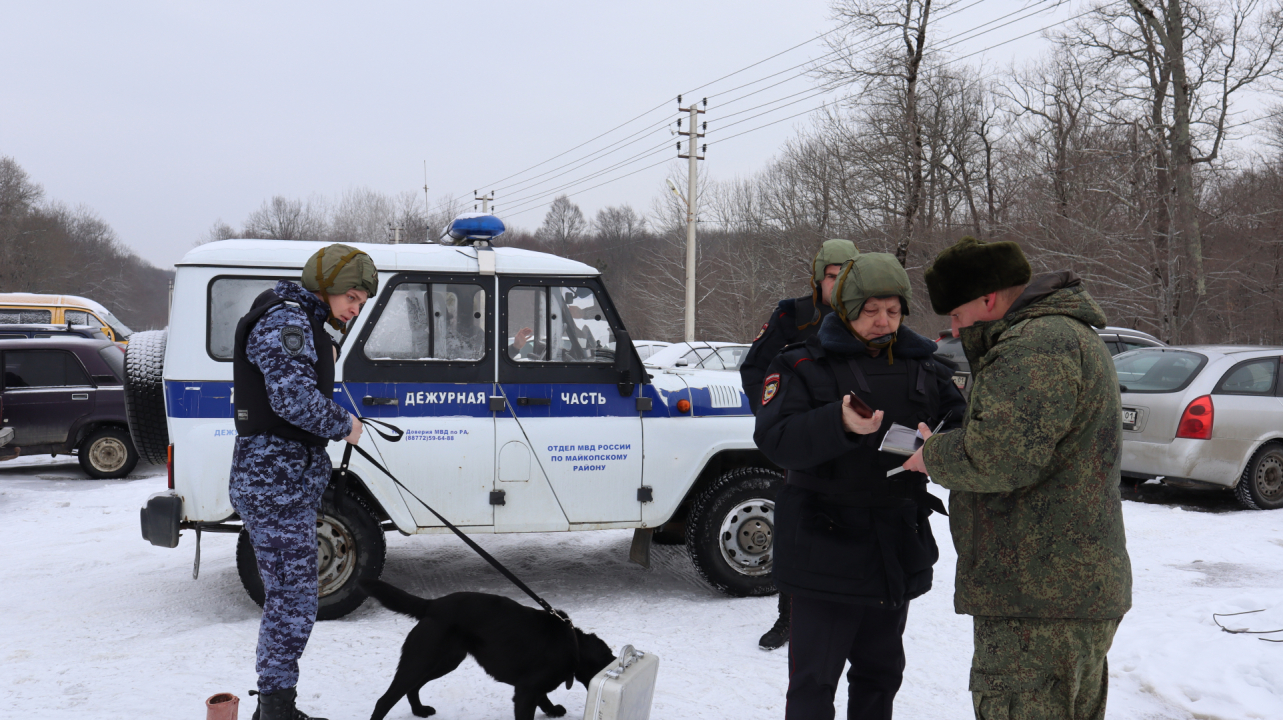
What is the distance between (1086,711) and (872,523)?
0.74 m

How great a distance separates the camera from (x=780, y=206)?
116ft

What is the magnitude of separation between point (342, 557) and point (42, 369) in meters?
7.99

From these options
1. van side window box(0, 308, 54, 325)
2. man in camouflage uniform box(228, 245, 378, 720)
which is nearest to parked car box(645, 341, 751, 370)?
man in camouflage uniform box(228, 245, 378, 720)

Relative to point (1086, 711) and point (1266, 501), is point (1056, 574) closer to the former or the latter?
point (1086, 711)

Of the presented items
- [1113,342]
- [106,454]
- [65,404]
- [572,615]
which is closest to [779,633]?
[572,615]

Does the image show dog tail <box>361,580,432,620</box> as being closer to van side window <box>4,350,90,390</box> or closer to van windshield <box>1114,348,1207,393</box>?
van windshield <box>1114,348,1207,393</box>

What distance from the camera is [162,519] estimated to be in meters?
4.44

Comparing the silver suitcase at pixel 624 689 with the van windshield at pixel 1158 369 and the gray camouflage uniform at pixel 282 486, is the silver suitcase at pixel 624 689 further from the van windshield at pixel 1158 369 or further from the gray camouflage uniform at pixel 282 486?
the van windshield at pixel 1158 369

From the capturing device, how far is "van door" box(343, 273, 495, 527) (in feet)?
15.5

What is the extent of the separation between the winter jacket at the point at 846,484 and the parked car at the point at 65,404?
982cm

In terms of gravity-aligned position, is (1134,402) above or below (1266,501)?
above

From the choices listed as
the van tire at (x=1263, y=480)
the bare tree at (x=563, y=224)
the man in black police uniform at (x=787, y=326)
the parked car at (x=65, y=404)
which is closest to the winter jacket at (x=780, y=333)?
the man in black police uniform at (x=787, y=326)

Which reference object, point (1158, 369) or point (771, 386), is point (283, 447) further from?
point (1158, 369)

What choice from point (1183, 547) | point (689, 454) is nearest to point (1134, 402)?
point (1183, 547)
